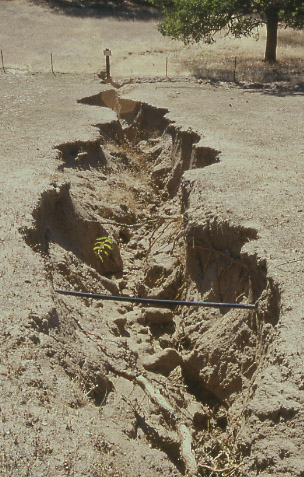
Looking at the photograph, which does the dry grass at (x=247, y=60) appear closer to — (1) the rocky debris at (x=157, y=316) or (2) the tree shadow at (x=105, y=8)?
(2) the tree shadow at (x=105, y=8)

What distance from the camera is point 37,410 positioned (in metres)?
4.05

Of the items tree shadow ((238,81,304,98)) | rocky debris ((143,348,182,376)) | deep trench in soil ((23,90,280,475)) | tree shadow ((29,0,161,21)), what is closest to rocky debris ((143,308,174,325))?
deep trench in soil ((23,90,280,475))

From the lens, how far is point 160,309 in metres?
7.77

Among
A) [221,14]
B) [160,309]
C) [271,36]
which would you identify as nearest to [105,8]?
[271,36]

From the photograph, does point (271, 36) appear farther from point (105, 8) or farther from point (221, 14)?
point (105, 8)

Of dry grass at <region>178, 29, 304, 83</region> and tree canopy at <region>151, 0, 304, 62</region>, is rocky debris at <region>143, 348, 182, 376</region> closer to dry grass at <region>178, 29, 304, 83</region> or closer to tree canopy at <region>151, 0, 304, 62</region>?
dry grass at <region>178, 29, 304, 83</region>

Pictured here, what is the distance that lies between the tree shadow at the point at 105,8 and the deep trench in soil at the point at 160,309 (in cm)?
2806

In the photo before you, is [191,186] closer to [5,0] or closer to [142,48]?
[142,48]

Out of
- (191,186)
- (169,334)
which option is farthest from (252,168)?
(169,334)

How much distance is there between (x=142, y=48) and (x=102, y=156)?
1757 centimetres

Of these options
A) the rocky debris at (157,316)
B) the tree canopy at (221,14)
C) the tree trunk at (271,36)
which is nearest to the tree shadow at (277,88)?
the tree canopy at (221,14)

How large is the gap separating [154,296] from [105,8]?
1343 inches

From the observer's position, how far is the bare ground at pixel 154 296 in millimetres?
4246

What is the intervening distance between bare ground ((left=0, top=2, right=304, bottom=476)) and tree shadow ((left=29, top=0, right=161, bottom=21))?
26.1 m
